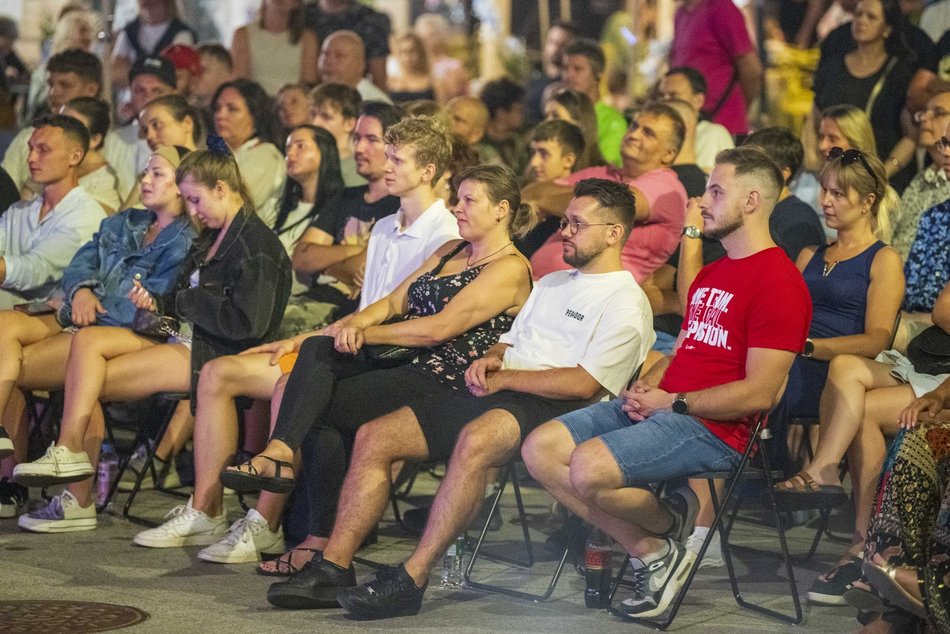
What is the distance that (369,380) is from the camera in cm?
596

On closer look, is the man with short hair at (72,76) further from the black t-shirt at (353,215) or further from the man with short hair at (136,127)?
the black t-shirt at (353,215)

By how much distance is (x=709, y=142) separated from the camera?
8.70 metres

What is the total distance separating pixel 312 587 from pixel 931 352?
7.71ft

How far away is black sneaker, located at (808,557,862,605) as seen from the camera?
548 cm

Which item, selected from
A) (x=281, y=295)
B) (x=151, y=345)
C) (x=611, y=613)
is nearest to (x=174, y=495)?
(x=151, y=345)

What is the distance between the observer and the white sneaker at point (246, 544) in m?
6.05

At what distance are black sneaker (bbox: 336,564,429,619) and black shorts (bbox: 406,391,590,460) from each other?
61 centimetres

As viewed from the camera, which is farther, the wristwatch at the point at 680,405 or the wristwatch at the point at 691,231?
the wristwatch at the point at 691,231

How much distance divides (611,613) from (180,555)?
1826 mm

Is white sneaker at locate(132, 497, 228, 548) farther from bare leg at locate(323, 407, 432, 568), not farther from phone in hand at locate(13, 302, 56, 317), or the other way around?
phone in hand at locate(13, 302, 56, 317)

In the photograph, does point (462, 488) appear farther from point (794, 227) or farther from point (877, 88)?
point (877, 88)

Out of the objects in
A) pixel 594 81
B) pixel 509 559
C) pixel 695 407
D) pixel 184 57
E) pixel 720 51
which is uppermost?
pixel 184 57

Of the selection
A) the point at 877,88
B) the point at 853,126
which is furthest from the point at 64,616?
the point at 877,88

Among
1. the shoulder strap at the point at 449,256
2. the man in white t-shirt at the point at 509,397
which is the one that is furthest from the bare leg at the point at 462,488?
the shoulder strap at the point at 449,256
